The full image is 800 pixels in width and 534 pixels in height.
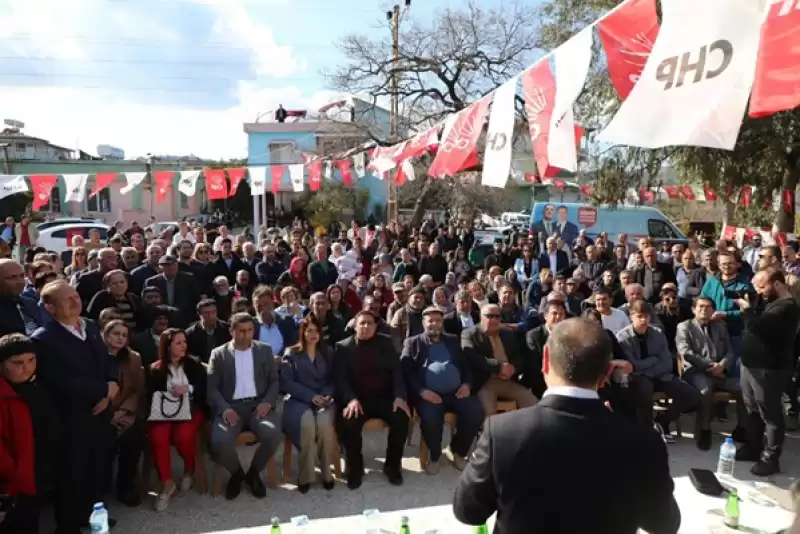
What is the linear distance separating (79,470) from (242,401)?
1.25 m

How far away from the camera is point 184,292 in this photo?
6629 mm

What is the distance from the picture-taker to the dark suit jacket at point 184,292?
256 inches

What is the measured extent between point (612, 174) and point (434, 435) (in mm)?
13111

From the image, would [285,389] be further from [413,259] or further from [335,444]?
[413,259]

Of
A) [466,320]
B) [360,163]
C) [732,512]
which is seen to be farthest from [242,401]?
[360,163]

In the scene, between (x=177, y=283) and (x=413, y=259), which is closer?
(x=177, y=283)

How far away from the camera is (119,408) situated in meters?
4.33

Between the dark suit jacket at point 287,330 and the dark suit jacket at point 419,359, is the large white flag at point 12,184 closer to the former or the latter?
the dark suit jacket at point 287,330

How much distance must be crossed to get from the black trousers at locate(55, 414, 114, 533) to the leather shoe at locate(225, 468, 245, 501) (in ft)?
2.97

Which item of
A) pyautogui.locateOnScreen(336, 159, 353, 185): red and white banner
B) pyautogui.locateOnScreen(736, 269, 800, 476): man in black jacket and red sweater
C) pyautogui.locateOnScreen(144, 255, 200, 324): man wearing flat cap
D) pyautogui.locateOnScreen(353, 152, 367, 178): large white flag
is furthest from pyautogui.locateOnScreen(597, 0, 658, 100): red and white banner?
pyautogui.locateOnScreen(336, 159, 353, 185): red and white banner

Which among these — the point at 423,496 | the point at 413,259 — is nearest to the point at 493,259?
the point at 413,259

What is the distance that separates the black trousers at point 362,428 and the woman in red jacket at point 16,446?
2176 millimetres

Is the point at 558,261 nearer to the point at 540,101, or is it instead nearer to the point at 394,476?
the point at 540,101

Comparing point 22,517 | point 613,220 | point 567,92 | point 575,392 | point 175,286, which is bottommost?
point 22,517
